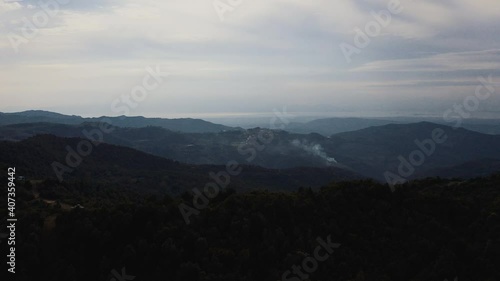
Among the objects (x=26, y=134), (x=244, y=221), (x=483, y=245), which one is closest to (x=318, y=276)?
(x=244, y=221)

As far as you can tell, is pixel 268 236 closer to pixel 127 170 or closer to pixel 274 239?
pixel 274 239

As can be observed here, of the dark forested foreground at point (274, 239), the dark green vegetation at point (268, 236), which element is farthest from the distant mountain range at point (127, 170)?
the dark forested foreground at point (274, 239)

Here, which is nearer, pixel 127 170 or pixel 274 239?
pixel 274 239

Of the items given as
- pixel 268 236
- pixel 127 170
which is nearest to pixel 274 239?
pixel 268 236

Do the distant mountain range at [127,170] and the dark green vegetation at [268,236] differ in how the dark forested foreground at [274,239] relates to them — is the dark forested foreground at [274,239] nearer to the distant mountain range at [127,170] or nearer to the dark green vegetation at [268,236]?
the dark green vegetation at [268,236]

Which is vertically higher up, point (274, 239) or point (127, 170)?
point (274, 239)

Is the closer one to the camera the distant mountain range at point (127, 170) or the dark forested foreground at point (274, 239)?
the dark forested foreground at point (274, 239)

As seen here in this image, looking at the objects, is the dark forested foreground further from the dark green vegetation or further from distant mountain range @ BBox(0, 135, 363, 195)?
distant mountain range @ BBox(0, 135, 363, 195)

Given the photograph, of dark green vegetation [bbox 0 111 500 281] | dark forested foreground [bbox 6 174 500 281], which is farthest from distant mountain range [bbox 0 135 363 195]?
dark forested foreground [bbox 6 174 500 281]

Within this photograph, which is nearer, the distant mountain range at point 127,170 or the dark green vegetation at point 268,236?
the dark green vegetation at point 268,236
